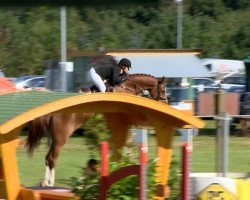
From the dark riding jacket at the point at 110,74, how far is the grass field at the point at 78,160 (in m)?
1.44

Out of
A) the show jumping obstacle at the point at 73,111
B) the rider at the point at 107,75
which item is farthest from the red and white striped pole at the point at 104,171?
the rider at the point at 107,75

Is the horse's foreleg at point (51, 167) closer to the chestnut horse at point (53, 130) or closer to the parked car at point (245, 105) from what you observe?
the chestnut horse at point (53, 130)

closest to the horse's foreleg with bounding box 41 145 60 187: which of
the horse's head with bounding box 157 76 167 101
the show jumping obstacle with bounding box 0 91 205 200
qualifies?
the show jumping obstacle with bounding box 0 91 205 200

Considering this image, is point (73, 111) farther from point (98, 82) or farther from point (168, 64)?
point (168, 64)

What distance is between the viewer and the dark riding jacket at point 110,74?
15812mm

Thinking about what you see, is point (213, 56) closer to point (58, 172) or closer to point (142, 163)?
point (58, 172)

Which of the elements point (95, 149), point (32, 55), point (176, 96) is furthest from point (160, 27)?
point (95, 149)

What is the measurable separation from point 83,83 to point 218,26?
95.5 ft

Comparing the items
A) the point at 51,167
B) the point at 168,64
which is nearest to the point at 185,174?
the point at 51,167

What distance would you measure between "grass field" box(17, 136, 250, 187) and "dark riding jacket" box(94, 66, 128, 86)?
1441 mm

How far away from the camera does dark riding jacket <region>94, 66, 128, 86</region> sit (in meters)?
15.8

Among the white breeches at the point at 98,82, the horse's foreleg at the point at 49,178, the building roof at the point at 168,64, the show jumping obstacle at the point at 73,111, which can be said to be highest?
the building roof at the point at 168,64

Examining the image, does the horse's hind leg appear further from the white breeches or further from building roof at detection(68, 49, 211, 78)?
building roof at detection(68, 49, 211, 78)

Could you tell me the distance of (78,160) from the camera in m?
15.1
